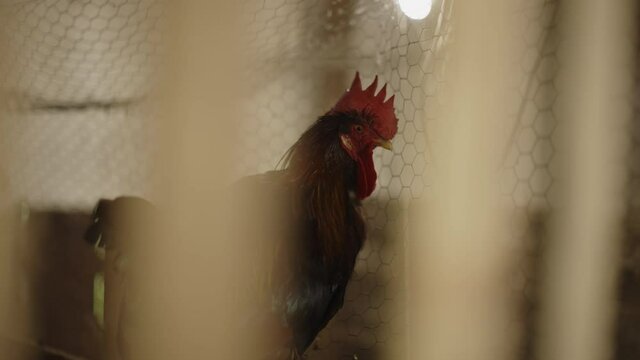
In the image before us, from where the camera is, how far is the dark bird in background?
82cm

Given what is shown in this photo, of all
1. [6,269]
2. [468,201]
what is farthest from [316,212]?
[6,269]

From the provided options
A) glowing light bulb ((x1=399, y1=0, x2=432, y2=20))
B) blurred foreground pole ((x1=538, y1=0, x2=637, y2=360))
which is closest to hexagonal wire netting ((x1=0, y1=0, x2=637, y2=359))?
glowing light bulb ((x1=399, y1=0, x2=432, y2=20))

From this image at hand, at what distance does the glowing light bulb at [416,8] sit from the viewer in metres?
0.84

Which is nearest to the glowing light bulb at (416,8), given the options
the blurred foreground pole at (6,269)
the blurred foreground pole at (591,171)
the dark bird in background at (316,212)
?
the dark bird in background at (316,212)

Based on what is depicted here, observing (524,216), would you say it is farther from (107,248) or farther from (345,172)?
(107,248)

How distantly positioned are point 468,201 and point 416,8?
0.39 m

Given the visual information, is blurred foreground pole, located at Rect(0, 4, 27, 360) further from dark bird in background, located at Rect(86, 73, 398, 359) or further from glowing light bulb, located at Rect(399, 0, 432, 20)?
glowing light bulb, located at Rect(399, 0, 432, 20)

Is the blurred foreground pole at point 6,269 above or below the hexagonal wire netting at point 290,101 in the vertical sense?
below

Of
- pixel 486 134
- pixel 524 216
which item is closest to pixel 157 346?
pixel 486 134

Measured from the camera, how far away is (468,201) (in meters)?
0.63

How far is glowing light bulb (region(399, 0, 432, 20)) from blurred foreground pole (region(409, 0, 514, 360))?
0.20 m

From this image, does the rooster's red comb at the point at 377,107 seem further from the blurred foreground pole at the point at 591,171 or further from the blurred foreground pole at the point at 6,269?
the blurred foreground pole at the point at 6,269

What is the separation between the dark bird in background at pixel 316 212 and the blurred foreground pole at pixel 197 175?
0.07 metres

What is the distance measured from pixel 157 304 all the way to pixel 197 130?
266mm
